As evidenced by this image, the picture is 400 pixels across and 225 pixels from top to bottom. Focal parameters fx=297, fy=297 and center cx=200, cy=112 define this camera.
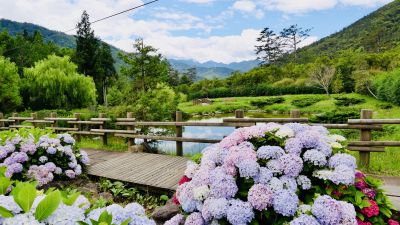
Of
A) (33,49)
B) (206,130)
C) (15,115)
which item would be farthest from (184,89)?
(15,115)

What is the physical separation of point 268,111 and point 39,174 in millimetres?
30626

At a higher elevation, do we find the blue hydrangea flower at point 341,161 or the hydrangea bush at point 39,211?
the hydrangea bush at point 39,211

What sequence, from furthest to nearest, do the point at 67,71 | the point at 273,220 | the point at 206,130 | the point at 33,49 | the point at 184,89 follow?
1. the point at 184,89
2. the point at 33,49
3. the point at 67,71
4. the point at 206,130
5. the point at 273,220

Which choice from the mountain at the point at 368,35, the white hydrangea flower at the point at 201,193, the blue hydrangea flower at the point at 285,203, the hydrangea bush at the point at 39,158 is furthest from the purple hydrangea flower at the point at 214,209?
the mountain at the point at 368,35

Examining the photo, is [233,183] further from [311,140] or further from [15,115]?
[15,115]

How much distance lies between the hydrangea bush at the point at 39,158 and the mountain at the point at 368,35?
222 feet

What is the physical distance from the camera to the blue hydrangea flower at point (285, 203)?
2330mm

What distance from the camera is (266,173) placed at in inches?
100

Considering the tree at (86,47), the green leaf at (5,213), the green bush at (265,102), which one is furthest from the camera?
the tree at (86,47)

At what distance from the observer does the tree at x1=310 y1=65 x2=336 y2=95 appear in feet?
123

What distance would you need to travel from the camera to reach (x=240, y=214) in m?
2.37

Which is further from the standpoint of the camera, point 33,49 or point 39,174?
point 33,49

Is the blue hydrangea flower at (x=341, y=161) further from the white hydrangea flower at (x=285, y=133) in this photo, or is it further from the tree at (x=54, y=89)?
the tree at (x=54, y=89)

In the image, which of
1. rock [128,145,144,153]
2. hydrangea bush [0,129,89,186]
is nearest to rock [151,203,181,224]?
hydrangea bush [0,129,89,186]
